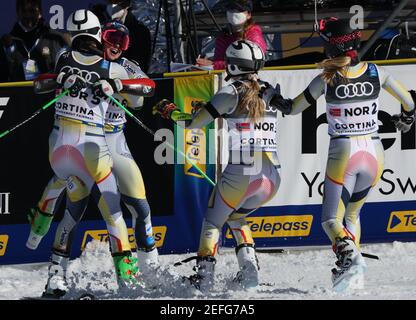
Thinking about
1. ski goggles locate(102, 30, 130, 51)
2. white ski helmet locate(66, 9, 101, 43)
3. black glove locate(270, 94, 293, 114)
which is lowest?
black glove locate(270, 94, 293, 114)

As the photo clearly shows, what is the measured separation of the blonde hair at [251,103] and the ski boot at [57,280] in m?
1.93

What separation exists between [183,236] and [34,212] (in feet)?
5.68

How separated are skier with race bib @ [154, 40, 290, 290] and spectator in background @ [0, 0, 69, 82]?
10.6 ft

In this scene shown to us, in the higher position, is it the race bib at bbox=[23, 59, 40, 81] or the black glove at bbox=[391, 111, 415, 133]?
the black glove at bbox=[391, 111, 415, 133]

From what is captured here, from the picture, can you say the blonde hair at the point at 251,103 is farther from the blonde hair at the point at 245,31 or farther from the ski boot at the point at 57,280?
the blonde hair at the point at 245,31

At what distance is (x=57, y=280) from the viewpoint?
10234 mm

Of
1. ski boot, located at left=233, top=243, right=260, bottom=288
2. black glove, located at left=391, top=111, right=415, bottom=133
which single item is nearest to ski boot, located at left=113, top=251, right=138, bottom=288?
ski boot, located at left=233, top=243, right=260, bottom=288

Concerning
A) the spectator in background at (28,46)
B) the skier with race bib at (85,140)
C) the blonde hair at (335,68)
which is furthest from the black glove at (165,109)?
the spectator in background at (28,46)

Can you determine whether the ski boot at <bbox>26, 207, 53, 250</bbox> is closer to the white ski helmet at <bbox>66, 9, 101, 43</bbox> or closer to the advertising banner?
the white ski helmet at <bbox>66, 9, 101, 43</bbox>

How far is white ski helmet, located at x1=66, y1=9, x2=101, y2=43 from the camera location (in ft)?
33.4

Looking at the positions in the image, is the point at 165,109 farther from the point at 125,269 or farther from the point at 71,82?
the point at 125,269

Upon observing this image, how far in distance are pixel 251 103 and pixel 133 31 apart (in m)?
3.37

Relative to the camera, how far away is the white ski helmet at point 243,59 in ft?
33.5
